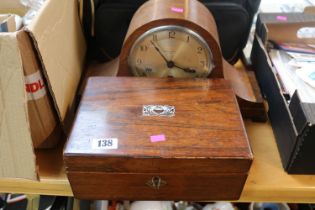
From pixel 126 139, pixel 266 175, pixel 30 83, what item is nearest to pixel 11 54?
pixel 30 83

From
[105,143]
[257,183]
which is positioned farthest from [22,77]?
[257,183]

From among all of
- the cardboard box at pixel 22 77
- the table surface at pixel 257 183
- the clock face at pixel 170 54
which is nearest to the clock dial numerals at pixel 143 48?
the clock face at pixel 170 54

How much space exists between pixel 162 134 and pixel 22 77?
23 cm

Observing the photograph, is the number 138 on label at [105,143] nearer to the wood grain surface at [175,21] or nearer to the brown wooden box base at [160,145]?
the brown wooden box base at [160,145]

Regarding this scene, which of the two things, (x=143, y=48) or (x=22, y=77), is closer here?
(x=22, y=77)

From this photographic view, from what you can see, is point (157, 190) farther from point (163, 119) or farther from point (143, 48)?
point (143, 48)

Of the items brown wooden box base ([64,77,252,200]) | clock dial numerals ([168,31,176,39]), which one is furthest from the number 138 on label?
clock dial numerals ([168,31,176,39])

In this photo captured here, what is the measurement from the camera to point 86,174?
508mm

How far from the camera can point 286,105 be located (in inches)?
22.3

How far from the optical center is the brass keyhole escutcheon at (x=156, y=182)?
52 centimetres

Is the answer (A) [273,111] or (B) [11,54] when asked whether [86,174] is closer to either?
(B) [11,54]

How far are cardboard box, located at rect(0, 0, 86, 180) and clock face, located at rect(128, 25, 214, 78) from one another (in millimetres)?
132

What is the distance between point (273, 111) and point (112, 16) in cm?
40

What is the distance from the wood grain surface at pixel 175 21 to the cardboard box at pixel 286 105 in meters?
0.13
